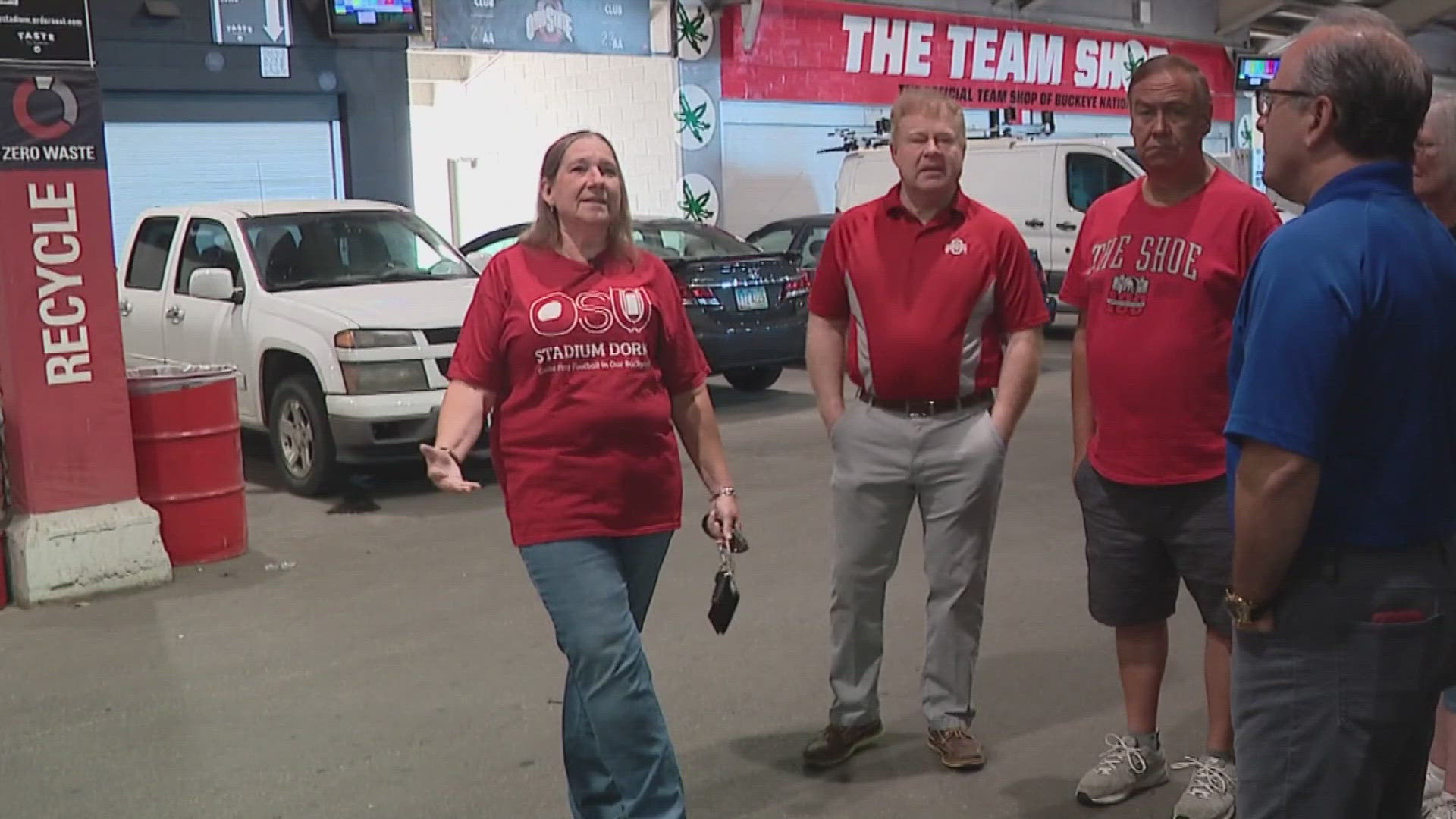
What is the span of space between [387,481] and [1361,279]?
25.8 feet

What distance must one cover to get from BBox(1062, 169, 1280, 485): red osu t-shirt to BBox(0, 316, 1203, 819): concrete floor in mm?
1054

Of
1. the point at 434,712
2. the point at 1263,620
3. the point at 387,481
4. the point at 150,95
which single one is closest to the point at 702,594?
the point at 434,712

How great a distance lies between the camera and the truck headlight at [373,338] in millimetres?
8531

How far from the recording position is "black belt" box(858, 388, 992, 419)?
13.9ft

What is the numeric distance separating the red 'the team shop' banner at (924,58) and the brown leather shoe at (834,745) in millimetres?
13625

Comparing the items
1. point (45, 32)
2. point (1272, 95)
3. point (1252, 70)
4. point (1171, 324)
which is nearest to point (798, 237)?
point (45, 32)

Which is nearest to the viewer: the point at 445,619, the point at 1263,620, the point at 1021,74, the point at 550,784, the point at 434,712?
the point at 1263,620

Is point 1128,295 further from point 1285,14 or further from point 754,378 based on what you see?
point 1285,14

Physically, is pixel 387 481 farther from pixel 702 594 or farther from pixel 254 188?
pixel 254 188

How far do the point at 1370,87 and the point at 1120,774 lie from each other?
2.39m

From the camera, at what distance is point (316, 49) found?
14.6 metres

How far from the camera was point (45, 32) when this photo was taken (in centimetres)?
627

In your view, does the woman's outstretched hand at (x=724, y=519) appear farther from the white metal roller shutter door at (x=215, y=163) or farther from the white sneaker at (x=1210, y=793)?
the white metal roller shutter door at (x=215, y=163)

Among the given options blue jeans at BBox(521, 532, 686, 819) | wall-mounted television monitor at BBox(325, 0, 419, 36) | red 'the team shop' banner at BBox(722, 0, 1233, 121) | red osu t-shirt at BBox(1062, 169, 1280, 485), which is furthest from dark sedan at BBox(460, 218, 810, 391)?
blue jeans at BBox(521, 532, 686, 819)
